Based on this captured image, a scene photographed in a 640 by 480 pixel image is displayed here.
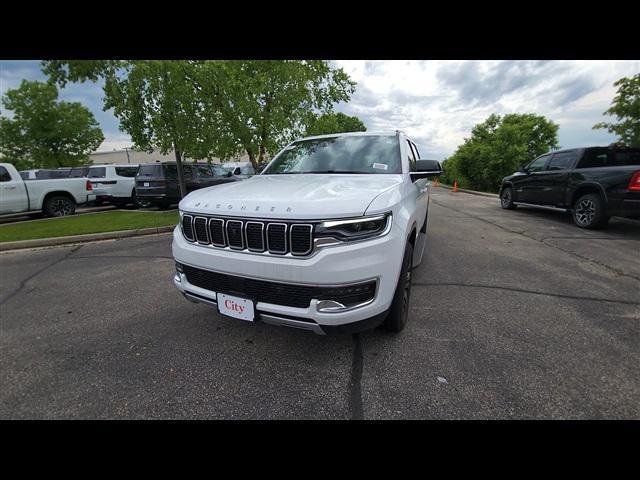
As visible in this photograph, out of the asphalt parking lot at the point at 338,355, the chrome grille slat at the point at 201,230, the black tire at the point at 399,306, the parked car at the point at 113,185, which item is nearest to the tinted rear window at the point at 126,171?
the parked car at the point at 113,185

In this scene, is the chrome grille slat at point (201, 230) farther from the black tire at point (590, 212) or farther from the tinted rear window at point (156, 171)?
the tinted rear window at point (156, 171)

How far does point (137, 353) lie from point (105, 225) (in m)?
6.76

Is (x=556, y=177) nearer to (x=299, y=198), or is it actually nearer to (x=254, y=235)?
(x=299, y=198)

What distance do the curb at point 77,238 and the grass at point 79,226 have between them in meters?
0.22

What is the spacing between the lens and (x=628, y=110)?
372 inches

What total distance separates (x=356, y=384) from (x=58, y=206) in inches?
479

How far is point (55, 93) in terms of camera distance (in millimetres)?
29062

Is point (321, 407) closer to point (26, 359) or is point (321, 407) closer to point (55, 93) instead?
point (26, 359)

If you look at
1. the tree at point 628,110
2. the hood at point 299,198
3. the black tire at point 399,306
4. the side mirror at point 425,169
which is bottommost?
the black tire at point 399,306

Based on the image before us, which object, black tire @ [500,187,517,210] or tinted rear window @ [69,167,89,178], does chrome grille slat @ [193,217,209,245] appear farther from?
tinted rear window @ [69,167,89,178]

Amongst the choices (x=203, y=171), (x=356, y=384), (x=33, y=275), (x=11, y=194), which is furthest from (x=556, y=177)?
(x=11, y=194)

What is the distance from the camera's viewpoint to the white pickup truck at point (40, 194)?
8891 mm
